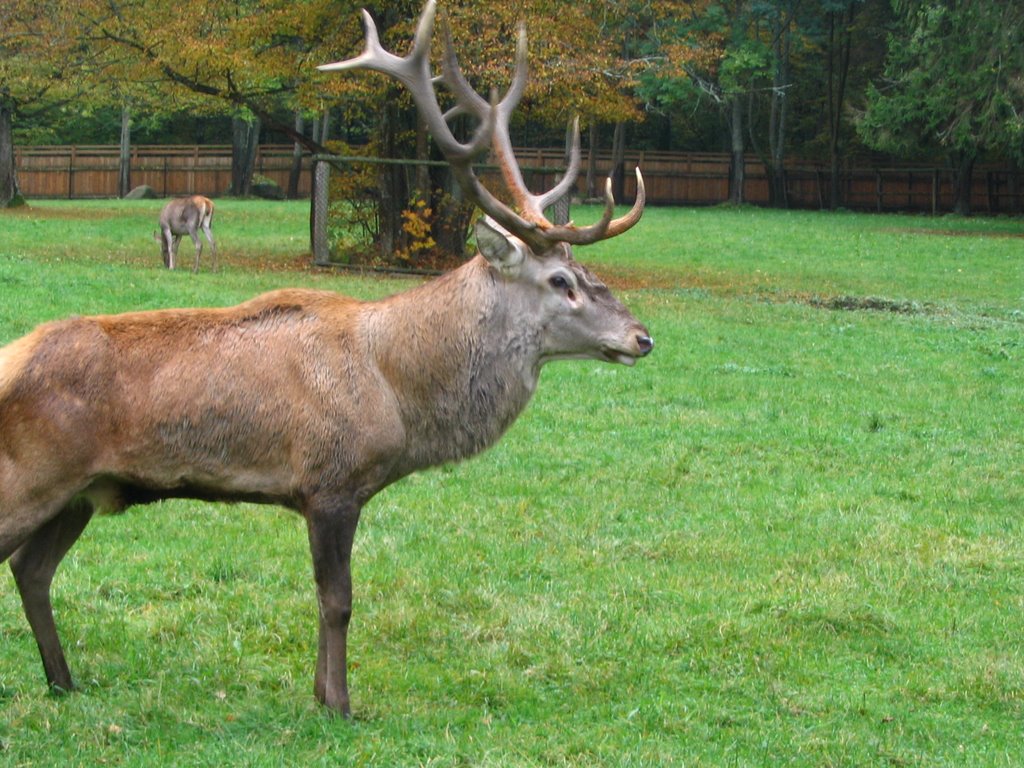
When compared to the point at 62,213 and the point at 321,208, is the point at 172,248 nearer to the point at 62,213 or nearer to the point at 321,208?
the point at 321,208

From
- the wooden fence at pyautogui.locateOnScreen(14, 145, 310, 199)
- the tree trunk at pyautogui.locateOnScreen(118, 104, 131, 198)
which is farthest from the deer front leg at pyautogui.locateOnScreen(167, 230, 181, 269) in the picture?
the wooden fence at pyautogui.locateOnScreen(14, 145, 310, 199)

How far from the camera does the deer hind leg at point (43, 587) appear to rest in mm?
6031

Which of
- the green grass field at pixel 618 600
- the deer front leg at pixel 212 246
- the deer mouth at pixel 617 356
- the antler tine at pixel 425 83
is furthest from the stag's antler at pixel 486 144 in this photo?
the deer front leg at pixel 212 246

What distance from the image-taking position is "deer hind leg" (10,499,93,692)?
19.8 ft

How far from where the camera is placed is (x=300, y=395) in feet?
19.4

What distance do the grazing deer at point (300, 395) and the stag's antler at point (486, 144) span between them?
0.03m

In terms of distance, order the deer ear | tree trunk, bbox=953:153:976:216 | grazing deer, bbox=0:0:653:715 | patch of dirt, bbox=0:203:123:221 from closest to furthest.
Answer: grazing deer, bbox=0:0:653:715
the deer ear
patch of dirt, bbox=0:203:123:221
tree trunk, bbox=953:153:976:216

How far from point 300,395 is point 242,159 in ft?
152

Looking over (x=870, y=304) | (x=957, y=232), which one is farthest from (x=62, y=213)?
(x=957, y=232)

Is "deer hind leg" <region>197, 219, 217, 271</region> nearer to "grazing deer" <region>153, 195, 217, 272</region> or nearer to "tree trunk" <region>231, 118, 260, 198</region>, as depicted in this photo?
"grazing deer" <region>153, 195, 217, 272</region>

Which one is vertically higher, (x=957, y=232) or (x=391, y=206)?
(x=391, y=206)

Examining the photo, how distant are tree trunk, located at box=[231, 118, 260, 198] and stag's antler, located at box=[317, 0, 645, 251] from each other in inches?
1715

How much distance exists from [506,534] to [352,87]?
14.3m

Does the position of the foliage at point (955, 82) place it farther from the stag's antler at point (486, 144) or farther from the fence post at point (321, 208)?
the stag's antler at point (486, 144)
